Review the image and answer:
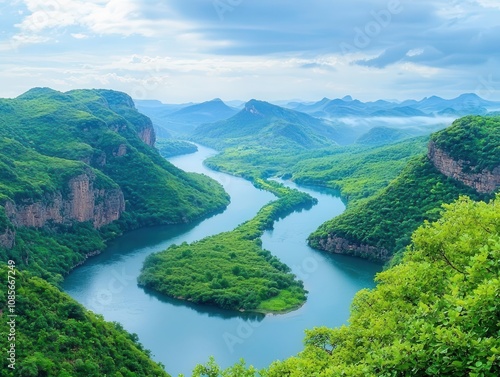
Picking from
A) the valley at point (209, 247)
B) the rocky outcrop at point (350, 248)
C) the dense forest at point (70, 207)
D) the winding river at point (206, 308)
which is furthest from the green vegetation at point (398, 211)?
the dense forest at point (70, 207)

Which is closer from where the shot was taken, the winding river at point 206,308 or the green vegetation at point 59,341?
the green vegetation at point 59,341

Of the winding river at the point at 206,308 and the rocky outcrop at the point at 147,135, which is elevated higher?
the rocky outcrop at the point at 147,135

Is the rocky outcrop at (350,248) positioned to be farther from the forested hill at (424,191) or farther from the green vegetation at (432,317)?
the green vegetation at (432,317)

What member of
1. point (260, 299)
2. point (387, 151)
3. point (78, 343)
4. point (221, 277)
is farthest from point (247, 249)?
point (387, 151)

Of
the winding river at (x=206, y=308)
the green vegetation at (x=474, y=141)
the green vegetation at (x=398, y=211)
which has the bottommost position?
the winding river at (x=206, y=308)

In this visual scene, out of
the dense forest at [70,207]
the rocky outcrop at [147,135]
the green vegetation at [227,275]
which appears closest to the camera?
the dense forest at [70,207]

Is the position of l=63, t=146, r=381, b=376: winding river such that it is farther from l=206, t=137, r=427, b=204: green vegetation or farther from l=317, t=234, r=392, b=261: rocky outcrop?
l=206, t=137, r=427, b=204: green vegetation

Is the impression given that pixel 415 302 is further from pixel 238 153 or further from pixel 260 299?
pixel 238 153
